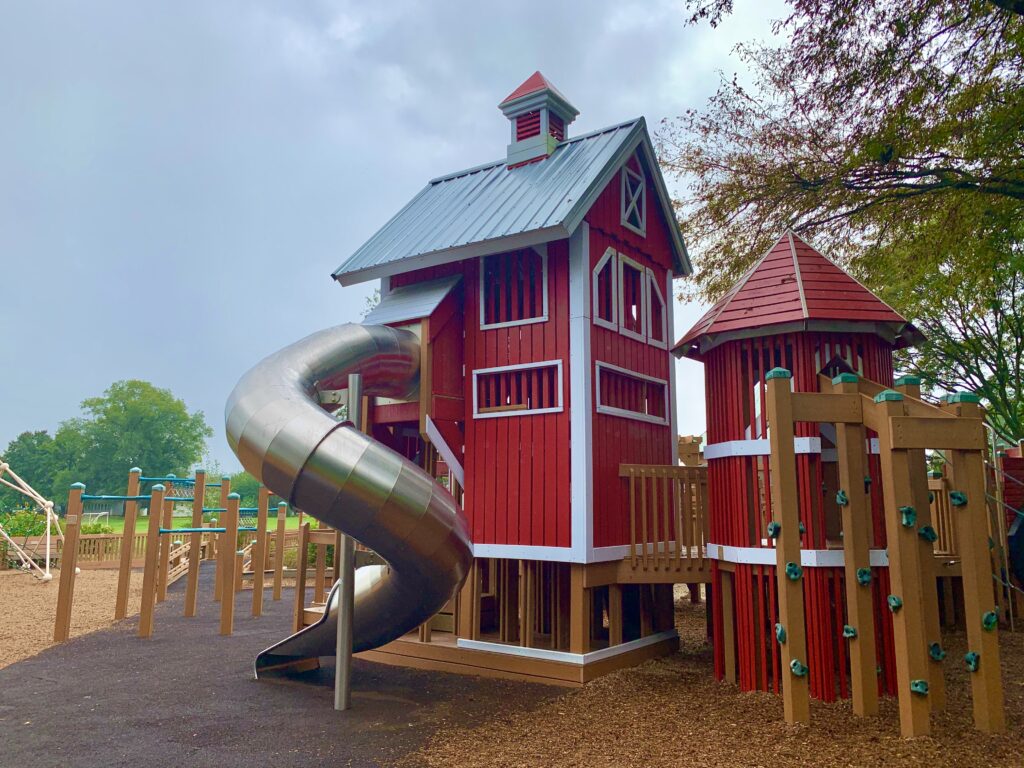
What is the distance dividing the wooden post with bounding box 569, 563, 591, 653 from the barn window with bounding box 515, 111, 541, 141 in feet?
22.4

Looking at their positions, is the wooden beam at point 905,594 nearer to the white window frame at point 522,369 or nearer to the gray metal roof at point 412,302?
the white window frame at point 522,369

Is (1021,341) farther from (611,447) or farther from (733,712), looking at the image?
(733,712)

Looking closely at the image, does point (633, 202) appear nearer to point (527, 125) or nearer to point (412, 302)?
point (527, 125)

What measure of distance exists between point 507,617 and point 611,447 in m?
2.46

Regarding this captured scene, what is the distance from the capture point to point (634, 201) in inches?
428

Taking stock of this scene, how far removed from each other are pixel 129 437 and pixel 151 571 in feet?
187

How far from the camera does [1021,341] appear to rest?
22.7 meters

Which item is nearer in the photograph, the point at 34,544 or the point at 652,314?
the point at 652,314

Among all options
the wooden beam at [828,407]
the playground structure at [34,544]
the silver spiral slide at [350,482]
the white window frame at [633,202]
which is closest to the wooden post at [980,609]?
the wooden beam at [828,407]

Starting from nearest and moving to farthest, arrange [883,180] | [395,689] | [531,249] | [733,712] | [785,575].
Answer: [785,575] < [733,712] < [395,689] < [531,249] < [883,180]

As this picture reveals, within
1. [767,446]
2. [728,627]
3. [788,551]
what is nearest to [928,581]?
[788,551]

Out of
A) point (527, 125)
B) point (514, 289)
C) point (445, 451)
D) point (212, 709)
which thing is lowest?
point (212, 709)

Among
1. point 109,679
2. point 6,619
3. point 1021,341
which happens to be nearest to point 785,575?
point 109,679

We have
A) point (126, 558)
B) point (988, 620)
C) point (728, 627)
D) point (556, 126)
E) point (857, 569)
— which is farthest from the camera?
point (126, 558)
